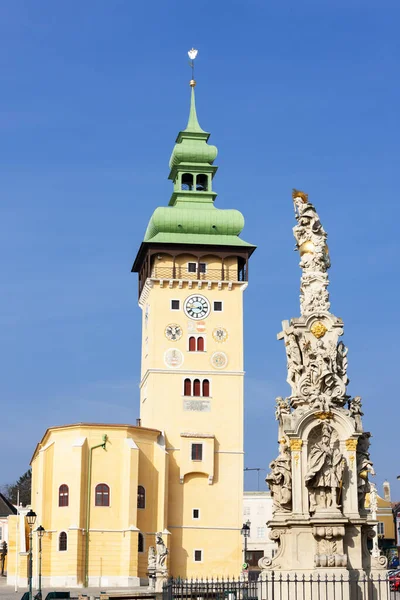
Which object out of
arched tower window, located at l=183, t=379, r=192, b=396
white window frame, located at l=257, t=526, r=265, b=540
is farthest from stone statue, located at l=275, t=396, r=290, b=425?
white window frame, located at l=257, t=526, r=265, b=540

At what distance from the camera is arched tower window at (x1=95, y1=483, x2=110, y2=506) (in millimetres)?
70938

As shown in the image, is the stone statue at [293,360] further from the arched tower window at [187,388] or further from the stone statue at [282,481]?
the arched tower window at [187,388]

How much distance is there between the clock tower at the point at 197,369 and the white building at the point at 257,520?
2834 cm

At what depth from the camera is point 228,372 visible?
80.6m

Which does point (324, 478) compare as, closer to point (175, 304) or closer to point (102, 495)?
point (102, 495)

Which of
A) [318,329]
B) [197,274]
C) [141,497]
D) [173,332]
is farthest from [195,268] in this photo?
[318,329]

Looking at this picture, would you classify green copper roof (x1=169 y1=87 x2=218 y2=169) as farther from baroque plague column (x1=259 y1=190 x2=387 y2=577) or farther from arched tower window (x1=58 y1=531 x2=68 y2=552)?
baroque plague column (x1=259 y1=190 x2=387 y2=577)

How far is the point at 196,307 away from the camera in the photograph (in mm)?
82000

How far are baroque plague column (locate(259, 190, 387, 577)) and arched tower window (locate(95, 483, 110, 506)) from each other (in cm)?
4643

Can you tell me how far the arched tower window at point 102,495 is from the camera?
70938mm

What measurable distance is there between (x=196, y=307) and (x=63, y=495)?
730 inches

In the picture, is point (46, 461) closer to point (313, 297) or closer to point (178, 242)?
point (178, 242)

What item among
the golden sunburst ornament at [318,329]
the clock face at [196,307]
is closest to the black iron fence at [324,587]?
the golden sunburst ornament at [318,329]

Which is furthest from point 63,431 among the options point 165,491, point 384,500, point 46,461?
point 384,500
